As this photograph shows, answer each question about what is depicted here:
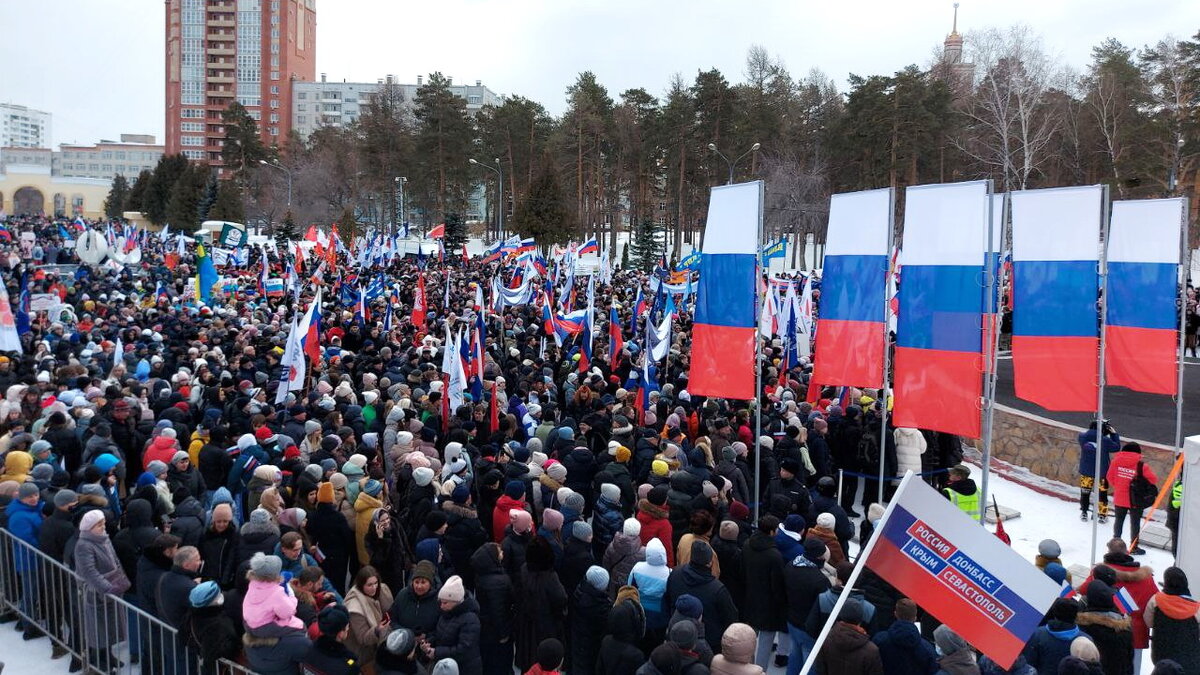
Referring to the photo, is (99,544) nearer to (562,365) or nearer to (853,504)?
(853,504)

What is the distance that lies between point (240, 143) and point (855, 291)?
71.6 meters

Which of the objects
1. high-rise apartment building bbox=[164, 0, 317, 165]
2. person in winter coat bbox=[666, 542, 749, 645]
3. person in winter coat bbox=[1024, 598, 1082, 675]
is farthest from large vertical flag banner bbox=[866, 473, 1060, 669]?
high-rise apartment building bbox=[164, 0, 317, 165]

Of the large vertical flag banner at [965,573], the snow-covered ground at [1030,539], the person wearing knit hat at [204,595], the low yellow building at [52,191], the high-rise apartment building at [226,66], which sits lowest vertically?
the snow-covered ground at [1030,539]

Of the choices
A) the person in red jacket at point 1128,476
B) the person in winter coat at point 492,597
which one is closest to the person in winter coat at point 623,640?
the person in winter coat at point 492,597

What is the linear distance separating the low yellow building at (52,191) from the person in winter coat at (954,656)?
12267 cm

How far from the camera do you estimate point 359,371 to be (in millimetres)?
14289

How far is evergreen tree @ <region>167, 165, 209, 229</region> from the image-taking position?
66938 millimetres

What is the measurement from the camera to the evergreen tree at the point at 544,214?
5184 cm

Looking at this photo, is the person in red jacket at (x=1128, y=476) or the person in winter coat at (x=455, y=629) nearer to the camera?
the person in winter coat at (x=455, y=629)

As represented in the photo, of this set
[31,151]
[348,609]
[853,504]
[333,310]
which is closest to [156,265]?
[333,310]

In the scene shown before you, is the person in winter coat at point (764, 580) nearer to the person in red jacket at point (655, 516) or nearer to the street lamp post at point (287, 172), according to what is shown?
the person in red jacket at point (655, 516)

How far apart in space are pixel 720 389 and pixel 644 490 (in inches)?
94.7

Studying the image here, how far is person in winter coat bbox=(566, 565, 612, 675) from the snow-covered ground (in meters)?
1.96

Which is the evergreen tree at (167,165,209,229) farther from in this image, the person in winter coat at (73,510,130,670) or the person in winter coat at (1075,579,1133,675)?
the person in winter coat at (1075,579,1133,675)
